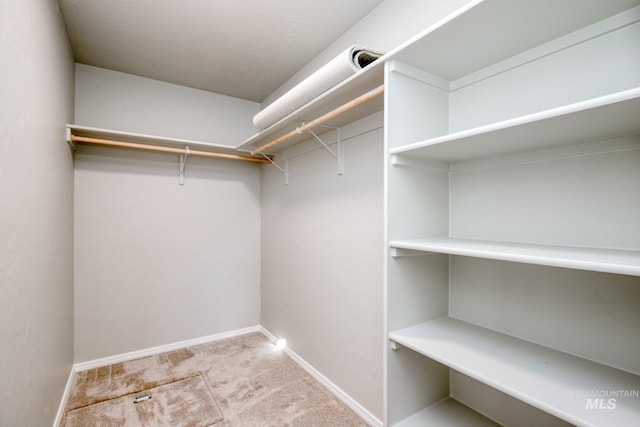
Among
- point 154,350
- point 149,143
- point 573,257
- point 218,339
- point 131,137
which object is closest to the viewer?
point 573,257

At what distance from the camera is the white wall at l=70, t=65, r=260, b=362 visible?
260 centimetres

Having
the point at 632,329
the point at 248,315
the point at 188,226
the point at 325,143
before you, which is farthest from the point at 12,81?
the point at 248,315

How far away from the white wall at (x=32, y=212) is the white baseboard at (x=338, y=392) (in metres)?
1.62

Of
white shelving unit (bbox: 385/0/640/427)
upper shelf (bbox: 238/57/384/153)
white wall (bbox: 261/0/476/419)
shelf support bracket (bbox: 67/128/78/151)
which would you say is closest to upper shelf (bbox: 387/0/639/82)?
white shelving unit (bbox: 385/0/640/427)

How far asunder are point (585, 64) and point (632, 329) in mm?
896

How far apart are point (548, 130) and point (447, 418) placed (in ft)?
4.14

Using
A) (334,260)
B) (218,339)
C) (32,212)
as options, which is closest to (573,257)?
(334,260)

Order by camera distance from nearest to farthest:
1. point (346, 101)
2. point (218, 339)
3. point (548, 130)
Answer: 1. point (548, 130)
2. point (346, 101)
3. point (218, 339)

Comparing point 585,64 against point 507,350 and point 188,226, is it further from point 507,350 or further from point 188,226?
point 188,226

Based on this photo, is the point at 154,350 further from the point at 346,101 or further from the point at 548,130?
the point at 548,130

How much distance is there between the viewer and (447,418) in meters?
1.37

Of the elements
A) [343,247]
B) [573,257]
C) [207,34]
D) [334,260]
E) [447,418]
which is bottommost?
[447,418]

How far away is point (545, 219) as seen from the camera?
3.84 feet

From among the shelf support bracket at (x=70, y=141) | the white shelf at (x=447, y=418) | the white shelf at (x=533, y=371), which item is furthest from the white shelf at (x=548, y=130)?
the shelf support bracket at (x=70, y=141)
